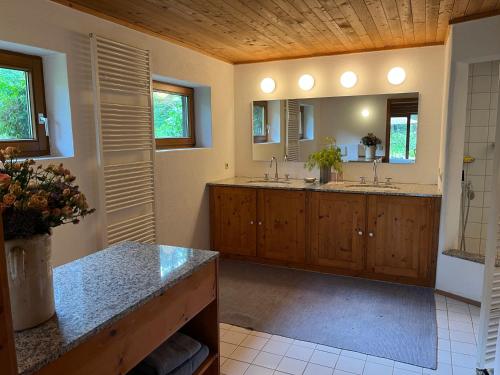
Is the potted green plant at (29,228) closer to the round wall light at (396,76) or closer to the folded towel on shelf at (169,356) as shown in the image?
the folded towel on shelf at (169,356)

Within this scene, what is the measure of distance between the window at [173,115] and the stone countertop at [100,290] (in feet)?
6.50

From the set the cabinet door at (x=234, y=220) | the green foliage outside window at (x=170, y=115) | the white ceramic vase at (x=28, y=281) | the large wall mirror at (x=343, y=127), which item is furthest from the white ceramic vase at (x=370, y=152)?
the white ceramic vase at (x=28, y=281)

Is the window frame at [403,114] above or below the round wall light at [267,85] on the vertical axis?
below

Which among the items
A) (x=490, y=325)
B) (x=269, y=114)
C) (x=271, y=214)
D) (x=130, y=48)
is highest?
(x=130, y=48)

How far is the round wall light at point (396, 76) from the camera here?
3.79 metres

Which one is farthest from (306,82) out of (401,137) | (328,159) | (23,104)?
(23,104)

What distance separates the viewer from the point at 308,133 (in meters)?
4.23

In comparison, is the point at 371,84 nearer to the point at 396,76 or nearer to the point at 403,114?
the point at 396,76

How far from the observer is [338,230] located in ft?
12.0

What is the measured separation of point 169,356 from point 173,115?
278cm

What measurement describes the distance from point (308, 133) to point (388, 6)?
69.2 inches

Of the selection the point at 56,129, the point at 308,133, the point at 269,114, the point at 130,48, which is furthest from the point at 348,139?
the point at 56,129

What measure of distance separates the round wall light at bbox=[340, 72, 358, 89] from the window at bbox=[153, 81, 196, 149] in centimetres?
162

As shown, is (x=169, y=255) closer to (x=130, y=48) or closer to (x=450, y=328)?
(x=130, y=48)
